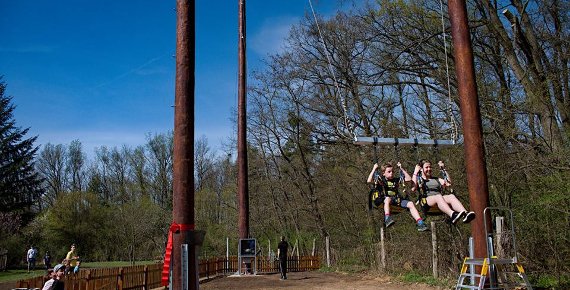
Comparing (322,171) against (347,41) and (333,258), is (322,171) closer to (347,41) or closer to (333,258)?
(333,258)

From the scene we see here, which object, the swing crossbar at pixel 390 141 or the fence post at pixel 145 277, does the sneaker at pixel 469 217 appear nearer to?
the swing crossbar at pixel 390 141

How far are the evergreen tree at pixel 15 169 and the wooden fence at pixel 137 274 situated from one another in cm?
2518

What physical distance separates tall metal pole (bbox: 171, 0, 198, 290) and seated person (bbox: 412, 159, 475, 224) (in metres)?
3.96

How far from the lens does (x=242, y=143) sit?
24.1 meters

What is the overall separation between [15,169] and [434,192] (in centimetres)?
4451

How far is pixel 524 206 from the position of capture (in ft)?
42.0

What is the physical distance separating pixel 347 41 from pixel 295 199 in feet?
42.0

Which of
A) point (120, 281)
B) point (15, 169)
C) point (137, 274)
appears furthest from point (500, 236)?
point (15, 169)

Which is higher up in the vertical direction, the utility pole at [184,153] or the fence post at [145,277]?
the utility pole at [184,153]

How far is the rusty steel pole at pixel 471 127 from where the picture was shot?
27.1 ft

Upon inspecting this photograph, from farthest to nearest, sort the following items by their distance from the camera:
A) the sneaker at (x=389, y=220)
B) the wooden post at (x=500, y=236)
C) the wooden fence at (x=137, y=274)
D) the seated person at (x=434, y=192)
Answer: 1. the wooden fence at (x=137, y=274)
2. the wooden post at (x=500, y=236)
3. the sneaker at (x=389, y=220)
4. the seated person at (x=434, y=192)

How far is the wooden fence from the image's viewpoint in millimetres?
12943

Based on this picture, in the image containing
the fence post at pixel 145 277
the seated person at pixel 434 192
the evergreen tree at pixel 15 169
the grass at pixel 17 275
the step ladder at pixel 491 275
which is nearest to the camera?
the step ladder at pixel 491 275

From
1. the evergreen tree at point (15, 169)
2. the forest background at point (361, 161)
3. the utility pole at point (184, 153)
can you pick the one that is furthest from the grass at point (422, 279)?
the evergreen tree at point (15, 169)
